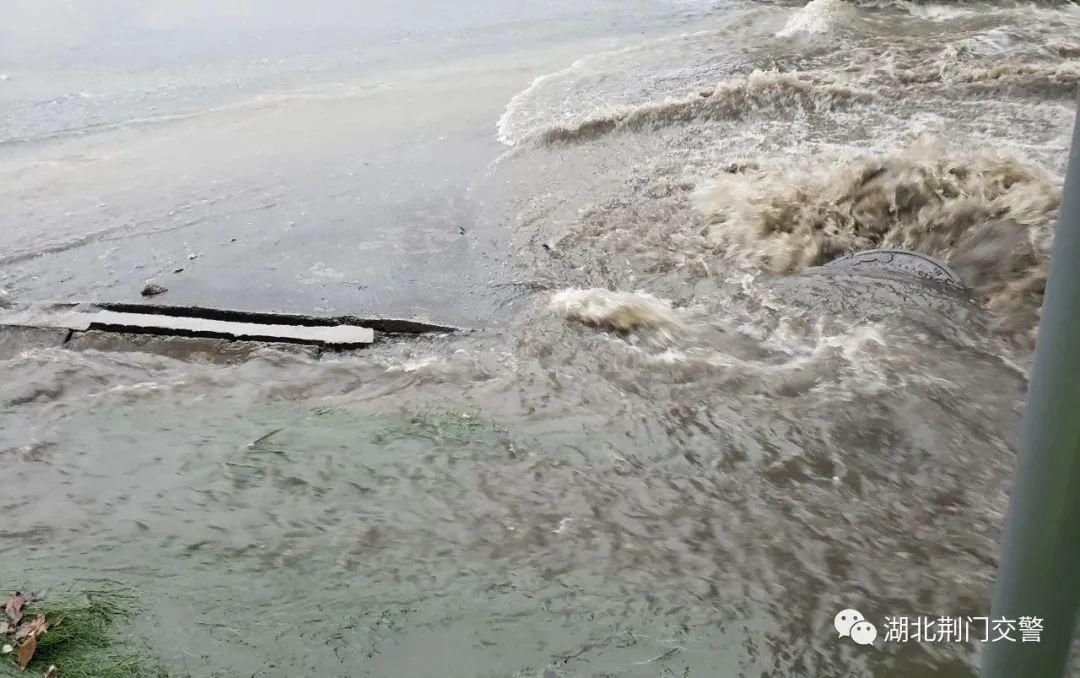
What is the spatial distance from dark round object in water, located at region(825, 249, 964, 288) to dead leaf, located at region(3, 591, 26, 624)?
16.0 ft

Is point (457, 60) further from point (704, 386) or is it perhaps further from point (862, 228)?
point (704, 386)

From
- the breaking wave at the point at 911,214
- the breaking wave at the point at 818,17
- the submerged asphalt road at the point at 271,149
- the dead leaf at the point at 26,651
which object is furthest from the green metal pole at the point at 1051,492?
the breaking wave at the point at 818,17

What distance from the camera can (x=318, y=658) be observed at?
9.36 ft

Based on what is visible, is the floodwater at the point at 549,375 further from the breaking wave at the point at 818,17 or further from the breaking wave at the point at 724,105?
the breaking wave at the point at 818,17

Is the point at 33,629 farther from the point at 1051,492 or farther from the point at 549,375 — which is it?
the point at 1051,492

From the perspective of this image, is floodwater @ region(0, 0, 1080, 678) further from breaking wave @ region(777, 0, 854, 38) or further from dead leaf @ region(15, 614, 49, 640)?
breaking wave @ region(777, 0, 854, 38)

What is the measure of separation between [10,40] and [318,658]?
12549mm

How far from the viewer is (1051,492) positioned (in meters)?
1.00

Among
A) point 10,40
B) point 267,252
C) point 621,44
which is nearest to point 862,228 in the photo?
point 267,252

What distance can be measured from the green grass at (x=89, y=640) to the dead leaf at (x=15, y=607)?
21mm

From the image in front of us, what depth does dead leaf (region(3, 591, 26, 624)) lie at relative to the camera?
9.90 feet

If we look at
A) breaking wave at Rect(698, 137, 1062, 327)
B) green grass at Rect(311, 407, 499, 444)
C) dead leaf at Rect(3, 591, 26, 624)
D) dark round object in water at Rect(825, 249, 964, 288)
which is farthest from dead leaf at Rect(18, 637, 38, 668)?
dark round object in water at Rect(825, 249, 964, 288)

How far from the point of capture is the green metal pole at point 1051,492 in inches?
36.4

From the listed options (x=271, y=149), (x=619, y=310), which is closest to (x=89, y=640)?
(x=619, y=310)
